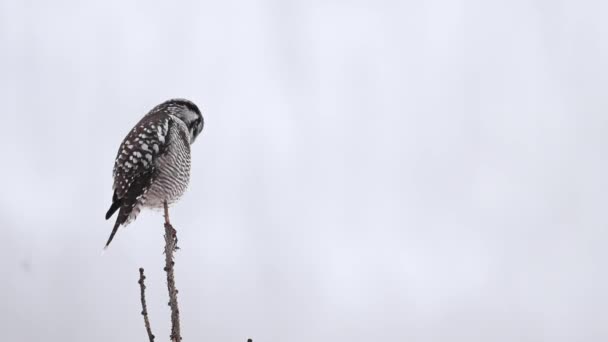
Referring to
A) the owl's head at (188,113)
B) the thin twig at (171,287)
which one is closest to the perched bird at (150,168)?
the owl's head at (188,113)

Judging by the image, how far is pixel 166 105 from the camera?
1195 centimetres

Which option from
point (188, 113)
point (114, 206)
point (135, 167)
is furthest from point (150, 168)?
point (188, 113)

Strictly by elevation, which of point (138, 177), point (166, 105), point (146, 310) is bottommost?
point (146, 310)

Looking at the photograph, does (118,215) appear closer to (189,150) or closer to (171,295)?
(189,150)

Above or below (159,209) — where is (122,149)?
above

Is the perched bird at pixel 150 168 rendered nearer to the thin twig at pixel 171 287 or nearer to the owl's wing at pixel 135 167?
the owl's wing at pixel 135 167

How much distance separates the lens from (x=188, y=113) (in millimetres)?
12109

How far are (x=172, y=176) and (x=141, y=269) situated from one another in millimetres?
5990

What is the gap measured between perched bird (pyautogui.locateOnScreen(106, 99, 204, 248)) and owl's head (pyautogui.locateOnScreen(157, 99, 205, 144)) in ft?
2.51

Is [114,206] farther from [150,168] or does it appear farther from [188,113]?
[188,113]

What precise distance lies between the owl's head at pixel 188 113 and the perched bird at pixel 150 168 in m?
0.76

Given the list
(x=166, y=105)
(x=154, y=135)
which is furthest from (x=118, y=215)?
(x=166, y=105)

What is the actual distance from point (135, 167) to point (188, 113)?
2627mm

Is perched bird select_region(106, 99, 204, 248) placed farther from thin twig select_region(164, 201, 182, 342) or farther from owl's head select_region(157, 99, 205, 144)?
thin twig select_region(164, 201, 182, 342)
